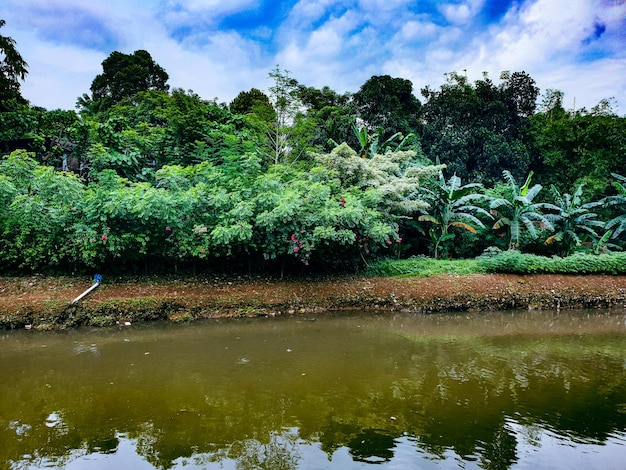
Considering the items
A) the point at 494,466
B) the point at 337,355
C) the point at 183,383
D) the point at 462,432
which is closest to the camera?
the point at 494,466

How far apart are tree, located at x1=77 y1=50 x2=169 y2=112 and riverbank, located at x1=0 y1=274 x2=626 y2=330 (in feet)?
53.9

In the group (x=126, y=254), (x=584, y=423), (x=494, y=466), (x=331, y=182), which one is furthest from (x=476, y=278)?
(x=126, y=254)

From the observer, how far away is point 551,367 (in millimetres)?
6777

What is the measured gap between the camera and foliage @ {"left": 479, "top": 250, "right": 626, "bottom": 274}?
1288 cm

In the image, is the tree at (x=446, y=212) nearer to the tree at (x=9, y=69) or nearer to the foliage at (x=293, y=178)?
the foliage at (x=293, y=178)

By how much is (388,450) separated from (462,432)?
0.98m

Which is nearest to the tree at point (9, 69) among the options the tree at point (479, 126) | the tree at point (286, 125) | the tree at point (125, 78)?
the tree at point (125, 78)

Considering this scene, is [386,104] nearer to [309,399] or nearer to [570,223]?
[570,223]

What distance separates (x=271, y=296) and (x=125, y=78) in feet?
66.6

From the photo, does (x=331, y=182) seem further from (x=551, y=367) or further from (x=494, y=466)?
(x=494, y=466)

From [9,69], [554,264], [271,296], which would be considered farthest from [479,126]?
[9,69]

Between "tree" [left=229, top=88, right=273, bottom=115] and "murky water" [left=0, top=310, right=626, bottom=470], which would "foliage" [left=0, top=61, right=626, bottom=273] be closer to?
"tree" [left=229, top=88, right=273, bottom=115]

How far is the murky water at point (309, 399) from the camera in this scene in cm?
405

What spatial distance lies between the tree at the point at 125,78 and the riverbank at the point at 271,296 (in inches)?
646
